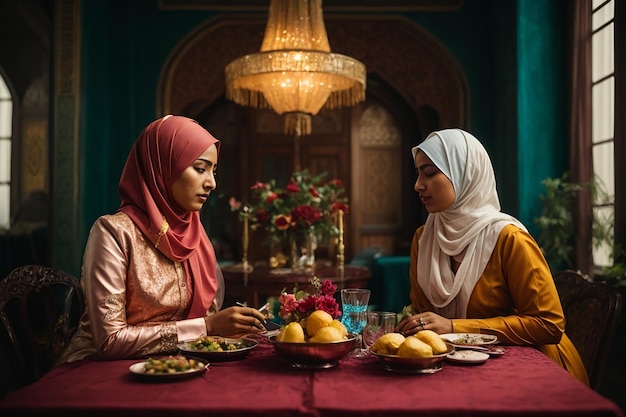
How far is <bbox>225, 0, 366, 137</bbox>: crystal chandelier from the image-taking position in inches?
161

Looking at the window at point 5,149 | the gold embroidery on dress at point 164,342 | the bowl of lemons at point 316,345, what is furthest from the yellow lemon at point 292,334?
the window at point 5,149

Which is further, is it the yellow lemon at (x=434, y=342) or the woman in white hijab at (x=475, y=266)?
the woman in white hijab at (x=475, y=266)

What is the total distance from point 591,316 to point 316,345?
1.17m

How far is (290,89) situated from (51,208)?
7.08ft

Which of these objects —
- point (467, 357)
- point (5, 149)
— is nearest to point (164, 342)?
point (467, 357)

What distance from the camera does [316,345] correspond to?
166 centimetres

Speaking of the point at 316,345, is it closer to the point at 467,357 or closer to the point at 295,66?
the point at 467,357

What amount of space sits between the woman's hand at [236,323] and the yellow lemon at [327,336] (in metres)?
0.27

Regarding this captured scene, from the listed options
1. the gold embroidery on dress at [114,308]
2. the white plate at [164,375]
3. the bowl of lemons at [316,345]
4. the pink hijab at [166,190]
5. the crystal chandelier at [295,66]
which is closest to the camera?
the white plate at [164,375]

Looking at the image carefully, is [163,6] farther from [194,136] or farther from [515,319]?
[515,319]

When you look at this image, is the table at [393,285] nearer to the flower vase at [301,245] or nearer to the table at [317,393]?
the flower vase at [301,245]

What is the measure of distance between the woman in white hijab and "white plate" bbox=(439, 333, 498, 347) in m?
0.05

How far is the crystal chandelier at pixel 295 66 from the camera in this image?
408 cm

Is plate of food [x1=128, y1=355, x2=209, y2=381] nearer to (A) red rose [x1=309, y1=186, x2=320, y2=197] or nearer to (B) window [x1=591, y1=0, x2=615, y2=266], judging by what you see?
(A) red rose [x1=309, y1=186, x2=320, y2=197]
